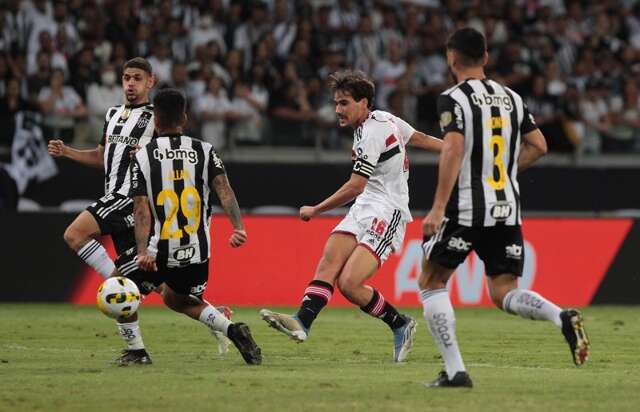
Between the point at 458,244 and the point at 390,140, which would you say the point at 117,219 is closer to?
the point at 390,140

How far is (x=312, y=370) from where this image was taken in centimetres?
946

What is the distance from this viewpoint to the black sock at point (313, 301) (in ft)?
31.9

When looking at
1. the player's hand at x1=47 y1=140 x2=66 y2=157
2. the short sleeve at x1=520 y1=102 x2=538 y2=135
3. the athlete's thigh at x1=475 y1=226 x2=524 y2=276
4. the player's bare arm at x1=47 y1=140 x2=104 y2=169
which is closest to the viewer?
the athlete's thigh at x1=475 y1=226 x2=524 y2=276

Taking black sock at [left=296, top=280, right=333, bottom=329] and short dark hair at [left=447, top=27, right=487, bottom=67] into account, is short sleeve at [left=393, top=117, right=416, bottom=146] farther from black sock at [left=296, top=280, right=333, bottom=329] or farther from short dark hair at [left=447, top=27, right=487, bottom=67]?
short dark hair at [left=447, top=27, right=487, bottom=67]

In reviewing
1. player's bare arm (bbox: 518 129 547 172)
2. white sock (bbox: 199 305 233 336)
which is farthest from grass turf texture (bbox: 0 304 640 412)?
player's bare arm (bbox: 518 129 547 172)

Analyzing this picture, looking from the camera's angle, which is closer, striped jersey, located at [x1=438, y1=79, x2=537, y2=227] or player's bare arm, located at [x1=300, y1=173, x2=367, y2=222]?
striped jersey, located at [x1=438, y1=79, x2=537, y2=227]

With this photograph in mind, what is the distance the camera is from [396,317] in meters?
10.5

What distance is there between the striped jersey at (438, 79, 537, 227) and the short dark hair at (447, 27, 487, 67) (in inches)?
5.1

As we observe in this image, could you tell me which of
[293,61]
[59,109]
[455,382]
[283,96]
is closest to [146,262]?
[455,382]

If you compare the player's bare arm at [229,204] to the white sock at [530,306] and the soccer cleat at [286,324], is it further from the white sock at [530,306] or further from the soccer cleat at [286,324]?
the white sock at [530,306]

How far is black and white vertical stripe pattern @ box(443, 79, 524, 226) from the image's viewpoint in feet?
26.3

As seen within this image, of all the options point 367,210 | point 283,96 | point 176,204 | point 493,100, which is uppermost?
point 493,100

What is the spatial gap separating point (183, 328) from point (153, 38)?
752 centimetres

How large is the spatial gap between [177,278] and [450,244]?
2501 millimetres
